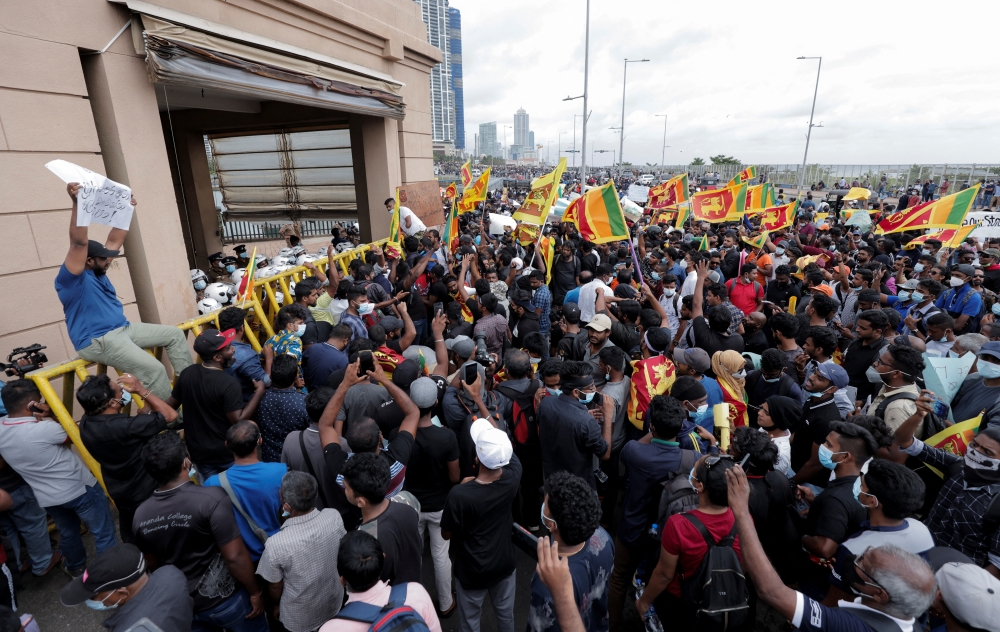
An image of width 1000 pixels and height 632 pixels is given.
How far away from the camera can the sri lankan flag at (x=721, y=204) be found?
998 centimetres

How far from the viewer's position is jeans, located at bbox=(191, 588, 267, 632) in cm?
285

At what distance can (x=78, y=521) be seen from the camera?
389 centimetres

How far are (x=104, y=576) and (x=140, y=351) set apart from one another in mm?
3060

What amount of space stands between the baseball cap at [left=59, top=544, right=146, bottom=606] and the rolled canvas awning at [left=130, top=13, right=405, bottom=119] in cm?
630

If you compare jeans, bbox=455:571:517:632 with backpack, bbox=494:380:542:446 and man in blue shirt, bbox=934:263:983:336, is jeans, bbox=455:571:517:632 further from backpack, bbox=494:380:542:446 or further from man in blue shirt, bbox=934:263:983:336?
man in blue shirt, bbox=934:263:983:336

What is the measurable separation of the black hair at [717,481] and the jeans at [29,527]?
4.90 metres

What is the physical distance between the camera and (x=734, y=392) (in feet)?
13.3

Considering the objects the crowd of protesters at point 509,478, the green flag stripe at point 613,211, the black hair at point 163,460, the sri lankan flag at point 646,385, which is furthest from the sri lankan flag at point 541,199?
the black hair at point 163,460

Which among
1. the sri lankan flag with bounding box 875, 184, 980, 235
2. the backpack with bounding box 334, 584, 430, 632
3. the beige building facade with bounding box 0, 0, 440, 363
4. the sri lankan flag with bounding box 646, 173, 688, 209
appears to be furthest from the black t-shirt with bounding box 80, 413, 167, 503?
the sri lankan flag with bounding box 646, 173, 688, 209

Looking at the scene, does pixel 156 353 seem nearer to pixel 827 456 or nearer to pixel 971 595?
pixel 827 456

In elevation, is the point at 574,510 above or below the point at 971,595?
above

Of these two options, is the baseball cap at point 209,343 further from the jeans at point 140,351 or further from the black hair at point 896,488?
the black hair at point 896,488

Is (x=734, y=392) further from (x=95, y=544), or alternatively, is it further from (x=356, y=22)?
(x=356, y=22)

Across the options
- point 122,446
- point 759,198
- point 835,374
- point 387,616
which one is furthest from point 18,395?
point 759,198
